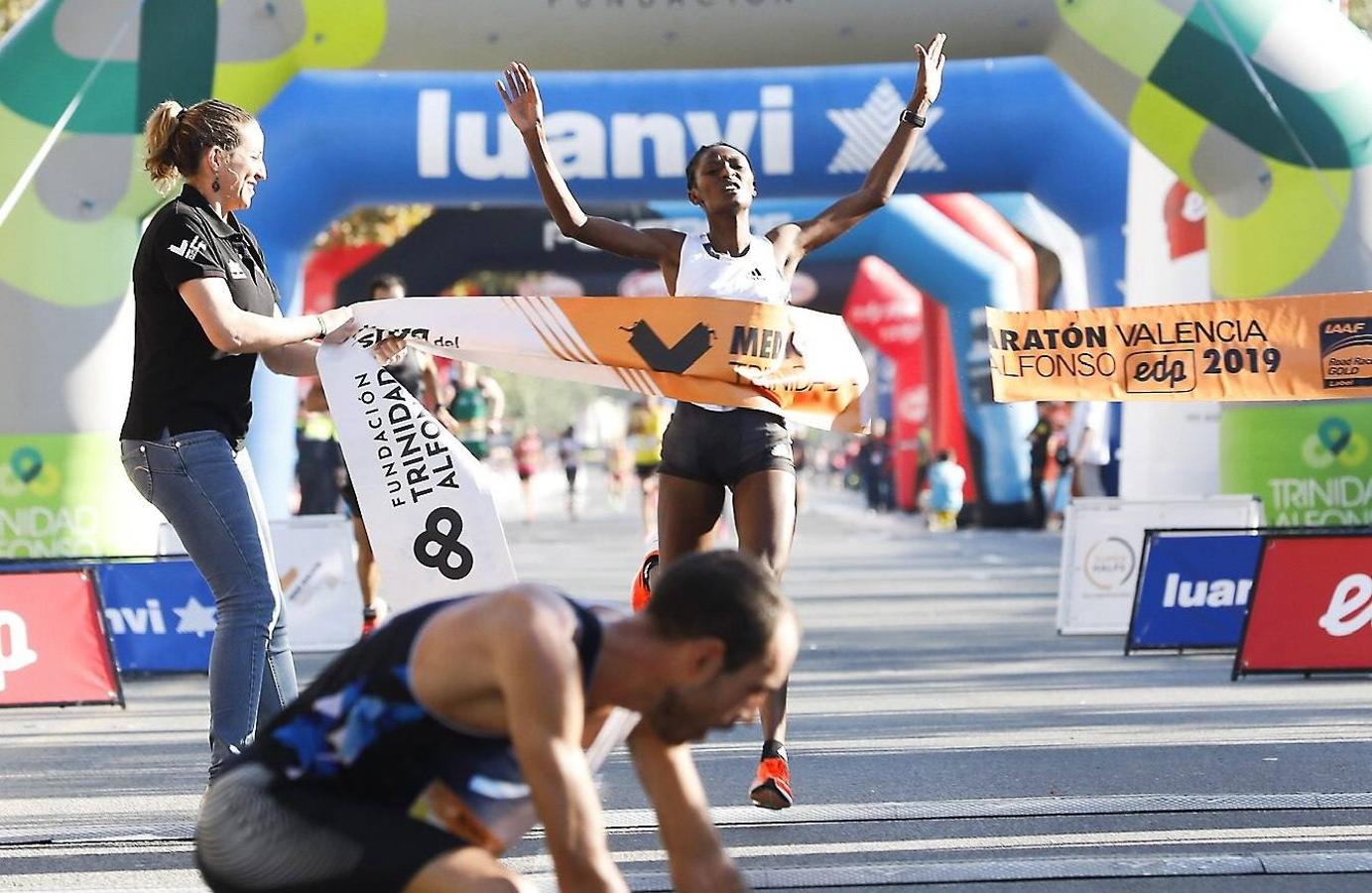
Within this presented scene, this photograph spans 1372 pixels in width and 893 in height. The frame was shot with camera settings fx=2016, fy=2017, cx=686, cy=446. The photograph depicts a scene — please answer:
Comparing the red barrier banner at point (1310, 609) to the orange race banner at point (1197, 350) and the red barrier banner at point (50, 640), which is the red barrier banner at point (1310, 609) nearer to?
the orange race banner at point (1197, 350)

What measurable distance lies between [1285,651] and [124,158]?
609 cm

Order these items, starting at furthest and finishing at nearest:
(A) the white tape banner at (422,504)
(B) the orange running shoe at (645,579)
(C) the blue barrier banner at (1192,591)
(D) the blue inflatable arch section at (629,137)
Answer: (D) the blue inflatable arch section at (629,137), (C) the blue barrier banner at (1192,591), (B) the orange running shoe at (645,579), (A) the white tape banner at (422,504)

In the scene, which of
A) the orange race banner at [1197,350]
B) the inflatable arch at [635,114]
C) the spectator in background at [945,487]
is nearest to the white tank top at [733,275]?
the orange race banner at [1197,350]

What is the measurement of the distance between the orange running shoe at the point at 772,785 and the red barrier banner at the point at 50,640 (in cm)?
406

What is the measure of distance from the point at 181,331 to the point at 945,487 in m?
21.3

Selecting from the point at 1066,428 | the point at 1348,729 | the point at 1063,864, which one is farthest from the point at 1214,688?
the point at 1066,428

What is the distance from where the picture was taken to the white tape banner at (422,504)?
5656 millimetres

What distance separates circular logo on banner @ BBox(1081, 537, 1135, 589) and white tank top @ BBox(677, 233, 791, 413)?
6.01 m

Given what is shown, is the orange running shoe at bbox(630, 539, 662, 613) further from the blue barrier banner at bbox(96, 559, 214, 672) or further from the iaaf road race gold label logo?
the iaaf road race gold label logo

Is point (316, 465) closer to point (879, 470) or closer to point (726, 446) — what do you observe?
point (879, 470)

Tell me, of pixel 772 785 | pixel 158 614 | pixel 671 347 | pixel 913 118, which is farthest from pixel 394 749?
pixel 158 614

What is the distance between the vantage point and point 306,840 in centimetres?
303

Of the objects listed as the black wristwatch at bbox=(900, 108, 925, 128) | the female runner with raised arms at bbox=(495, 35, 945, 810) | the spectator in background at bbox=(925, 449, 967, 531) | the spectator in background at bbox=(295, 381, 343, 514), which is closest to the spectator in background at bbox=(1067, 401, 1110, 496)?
the spectator in background at bbox=(925, 449, 967, 531)

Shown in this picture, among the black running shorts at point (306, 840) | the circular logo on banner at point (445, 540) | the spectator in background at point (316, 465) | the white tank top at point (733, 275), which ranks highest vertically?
the white tank top at point (733, 275)
